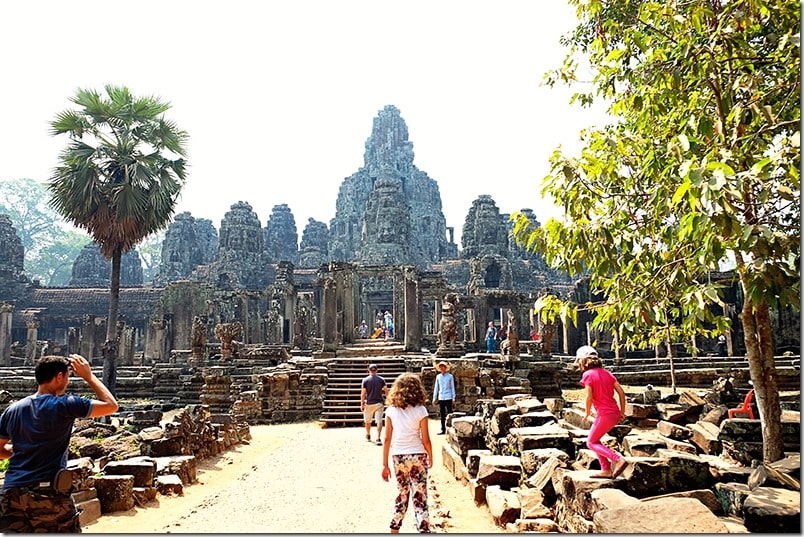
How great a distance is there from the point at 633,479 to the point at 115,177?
51.4 ft

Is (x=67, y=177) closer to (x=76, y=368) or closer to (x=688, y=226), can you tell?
(x=76, y=368)

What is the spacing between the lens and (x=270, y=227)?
51.2 metres

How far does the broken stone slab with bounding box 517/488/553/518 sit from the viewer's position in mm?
4551

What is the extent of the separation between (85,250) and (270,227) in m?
15.0

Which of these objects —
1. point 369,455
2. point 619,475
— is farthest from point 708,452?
point 369,455

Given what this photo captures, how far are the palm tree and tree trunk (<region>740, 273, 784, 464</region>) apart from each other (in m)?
14.7

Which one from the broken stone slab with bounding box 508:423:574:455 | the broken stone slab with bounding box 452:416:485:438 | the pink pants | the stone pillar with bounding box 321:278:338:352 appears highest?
the stone pillar with bounding box 321:278:338:352

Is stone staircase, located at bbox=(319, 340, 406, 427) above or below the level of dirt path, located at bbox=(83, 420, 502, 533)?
above

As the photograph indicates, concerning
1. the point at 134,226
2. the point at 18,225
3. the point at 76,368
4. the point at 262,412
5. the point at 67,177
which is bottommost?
the point at 262,412

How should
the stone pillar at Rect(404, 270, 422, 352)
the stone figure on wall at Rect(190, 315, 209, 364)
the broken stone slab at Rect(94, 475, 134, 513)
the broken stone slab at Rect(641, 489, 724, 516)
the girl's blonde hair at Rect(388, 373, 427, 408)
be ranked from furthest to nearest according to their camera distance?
the stone figure on wall at Rect(190, 315, 209, 364) → the stone pillar at Rect(404, 270, 422, 352) → the broken stone slab at Rect(94, 475, 134, 513) → the girl's blonde hair at Rect(388, 373, 427, 408) → the broken stone slab at Rect(641, 489, 724, 516)

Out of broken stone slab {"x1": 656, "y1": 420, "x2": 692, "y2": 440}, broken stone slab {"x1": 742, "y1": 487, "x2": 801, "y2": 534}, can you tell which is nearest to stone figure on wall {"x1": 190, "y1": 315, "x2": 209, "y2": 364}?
broken stone slab {"x1": 656, "y1": 420, "x2": 692, "y2": 440}

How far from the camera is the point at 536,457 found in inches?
209

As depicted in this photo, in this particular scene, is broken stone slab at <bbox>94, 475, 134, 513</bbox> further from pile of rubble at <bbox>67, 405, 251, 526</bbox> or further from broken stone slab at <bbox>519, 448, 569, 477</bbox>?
broken stone slab at <bbox>519, 448, 569, 477</bbox>

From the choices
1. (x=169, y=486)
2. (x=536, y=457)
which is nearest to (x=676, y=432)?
(x=536, y=457)
